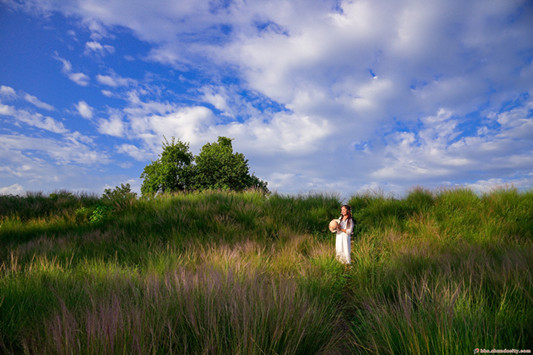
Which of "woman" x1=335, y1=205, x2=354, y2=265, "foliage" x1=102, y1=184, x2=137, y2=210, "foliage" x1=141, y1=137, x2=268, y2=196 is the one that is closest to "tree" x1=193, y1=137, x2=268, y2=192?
"foliage" x1=141, y1=137, x2=268, y2=196

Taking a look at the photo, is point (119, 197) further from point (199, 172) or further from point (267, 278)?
point (199, 172)

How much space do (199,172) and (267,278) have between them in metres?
19.9

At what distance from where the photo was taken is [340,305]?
3883 millimetres

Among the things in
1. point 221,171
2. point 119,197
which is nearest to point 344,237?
point 119,197

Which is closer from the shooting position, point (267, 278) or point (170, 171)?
point (267, 278)

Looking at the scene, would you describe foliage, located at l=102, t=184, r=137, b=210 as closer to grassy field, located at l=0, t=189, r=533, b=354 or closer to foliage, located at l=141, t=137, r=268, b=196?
grassy field, located at l=0, t=189, r=533, b=354

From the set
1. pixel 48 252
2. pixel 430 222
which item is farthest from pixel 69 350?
pixel 430 222

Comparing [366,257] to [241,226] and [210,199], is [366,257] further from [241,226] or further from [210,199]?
[210,199]

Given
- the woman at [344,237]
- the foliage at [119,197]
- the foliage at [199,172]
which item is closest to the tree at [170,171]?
the foliage at [199,172]

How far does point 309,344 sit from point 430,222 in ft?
21.5

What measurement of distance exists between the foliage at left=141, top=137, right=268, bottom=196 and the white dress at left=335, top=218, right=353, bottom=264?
16854mm

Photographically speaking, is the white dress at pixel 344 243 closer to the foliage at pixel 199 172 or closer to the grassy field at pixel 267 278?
the grassy field at pixel 267 278

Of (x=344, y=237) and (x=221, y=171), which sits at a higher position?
(x=221, y=171)

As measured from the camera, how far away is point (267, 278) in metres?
3.69
